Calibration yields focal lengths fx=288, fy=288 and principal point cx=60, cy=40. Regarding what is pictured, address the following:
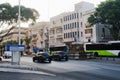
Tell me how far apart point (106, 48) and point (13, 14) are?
2282 cm

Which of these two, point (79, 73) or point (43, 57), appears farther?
point (43, 57)

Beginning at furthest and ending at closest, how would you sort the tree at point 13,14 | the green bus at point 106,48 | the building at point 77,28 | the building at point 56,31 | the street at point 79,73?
1. the building at point 56,31
2. the building at point 77,28
3. the green bus at point 106,48
4. the tree at point 13,14
5. the street at point 79,73

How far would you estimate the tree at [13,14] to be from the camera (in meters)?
38.9

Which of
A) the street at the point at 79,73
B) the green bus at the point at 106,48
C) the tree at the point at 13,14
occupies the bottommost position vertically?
the street at the point at 79,73

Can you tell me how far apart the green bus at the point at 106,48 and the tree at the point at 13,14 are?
59.2 ft

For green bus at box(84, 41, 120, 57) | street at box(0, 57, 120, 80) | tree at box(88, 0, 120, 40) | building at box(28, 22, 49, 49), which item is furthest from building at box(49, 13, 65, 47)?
street at box(0, 57, 120, 80)

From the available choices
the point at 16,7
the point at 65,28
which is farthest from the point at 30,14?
the point at 65,28

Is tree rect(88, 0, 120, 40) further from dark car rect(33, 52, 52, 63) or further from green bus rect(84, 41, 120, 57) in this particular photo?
dark car rect(33, 52, 52, 63)

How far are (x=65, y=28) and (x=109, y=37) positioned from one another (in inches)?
818

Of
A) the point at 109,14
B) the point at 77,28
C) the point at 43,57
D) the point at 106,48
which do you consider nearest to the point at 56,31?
the point at 77,28

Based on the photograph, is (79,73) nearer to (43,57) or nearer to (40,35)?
(43,57)

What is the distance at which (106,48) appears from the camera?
183ft

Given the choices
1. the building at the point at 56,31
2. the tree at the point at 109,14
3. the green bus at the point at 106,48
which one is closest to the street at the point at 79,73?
the green bus at the point at 106,48

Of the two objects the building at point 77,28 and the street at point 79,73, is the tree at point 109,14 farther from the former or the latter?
the street at point 79,73
